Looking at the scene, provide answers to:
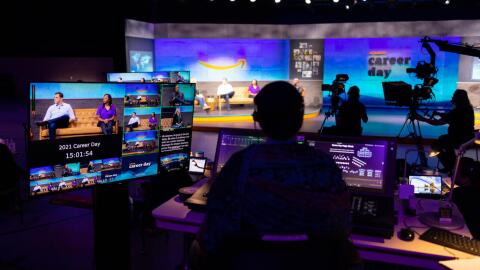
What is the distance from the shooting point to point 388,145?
90.7 inches

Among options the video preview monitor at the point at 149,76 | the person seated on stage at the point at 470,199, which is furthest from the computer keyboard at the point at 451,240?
the video preview monitor at the point at 149,76

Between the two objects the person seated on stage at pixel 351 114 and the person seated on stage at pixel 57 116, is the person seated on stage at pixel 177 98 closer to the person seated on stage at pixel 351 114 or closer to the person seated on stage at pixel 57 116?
the person seated on stage at pixel 57 116

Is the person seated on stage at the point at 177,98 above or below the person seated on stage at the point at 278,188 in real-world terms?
above

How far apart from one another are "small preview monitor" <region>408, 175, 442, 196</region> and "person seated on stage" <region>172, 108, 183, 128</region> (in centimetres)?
147

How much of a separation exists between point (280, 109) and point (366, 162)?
1.15 metres

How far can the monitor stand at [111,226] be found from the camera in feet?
8.47

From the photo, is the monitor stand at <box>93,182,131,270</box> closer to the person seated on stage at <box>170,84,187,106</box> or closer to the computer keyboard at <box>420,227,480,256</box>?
the person seated on stage at <box>170,84,187,106</box>

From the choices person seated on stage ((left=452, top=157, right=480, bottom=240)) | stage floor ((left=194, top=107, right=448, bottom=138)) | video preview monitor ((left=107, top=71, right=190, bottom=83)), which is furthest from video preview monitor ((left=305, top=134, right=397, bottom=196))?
stage floor ((left=194, top=107, right=448, bottom=138))

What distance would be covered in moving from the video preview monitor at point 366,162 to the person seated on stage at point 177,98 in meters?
0.88

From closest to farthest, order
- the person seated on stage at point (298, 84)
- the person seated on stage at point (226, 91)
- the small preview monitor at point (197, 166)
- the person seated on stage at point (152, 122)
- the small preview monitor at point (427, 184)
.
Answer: the person seated on stage at point (152, 122) < the small preview monitor at point (427, 184) < the small preview monitor at point (197, 166) < the person seated on stage at point (298, 84) < the person seated on stage at point (226, 91)

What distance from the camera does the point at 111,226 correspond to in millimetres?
2629

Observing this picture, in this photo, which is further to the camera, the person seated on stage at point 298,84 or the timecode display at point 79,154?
the person seated on stage at point 298,84

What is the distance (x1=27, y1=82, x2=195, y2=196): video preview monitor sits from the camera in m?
2.06

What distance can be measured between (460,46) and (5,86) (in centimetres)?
491
